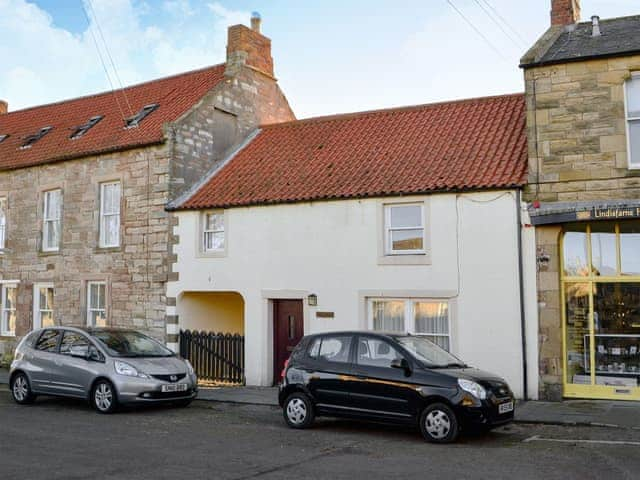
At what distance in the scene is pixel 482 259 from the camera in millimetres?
14172

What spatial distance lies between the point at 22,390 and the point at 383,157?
958 centimetres

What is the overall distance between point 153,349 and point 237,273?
3.69 metres

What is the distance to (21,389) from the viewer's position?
554 inches

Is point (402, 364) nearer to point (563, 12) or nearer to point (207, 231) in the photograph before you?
point (207, 231)

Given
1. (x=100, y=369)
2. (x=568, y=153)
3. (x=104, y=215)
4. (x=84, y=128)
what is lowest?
(x=100, y=369)

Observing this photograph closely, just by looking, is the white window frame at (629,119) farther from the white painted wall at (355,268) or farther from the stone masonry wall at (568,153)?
the white painted wall at (355,268)

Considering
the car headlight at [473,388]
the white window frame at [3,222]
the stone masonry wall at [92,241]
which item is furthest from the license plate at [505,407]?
the white window frame at [3,222]

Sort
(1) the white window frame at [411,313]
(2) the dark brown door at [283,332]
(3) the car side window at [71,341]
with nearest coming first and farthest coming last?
Answer: (3) the car side window at [71,341] → (1) the white window frame at [411,313] → (2) the dark brown door at [283,332]

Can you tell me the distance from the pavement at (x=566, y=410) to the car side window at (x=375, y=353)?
2.74 metres

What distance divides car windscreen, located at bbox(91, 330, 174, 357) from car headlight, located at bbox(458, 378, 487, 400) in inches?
254

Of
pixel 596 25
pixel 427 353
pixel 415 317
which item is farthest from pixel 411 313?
pixel 596 25

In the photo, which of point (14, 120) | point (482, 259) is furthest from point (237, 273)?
point (14, 120)

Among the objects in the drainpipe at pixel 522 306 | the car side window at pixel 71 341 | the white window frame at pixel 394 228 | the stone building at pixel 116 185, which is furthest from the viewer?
the stone building at pixel 116 185

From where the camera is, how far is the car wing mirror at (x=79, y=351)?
13249 mm
